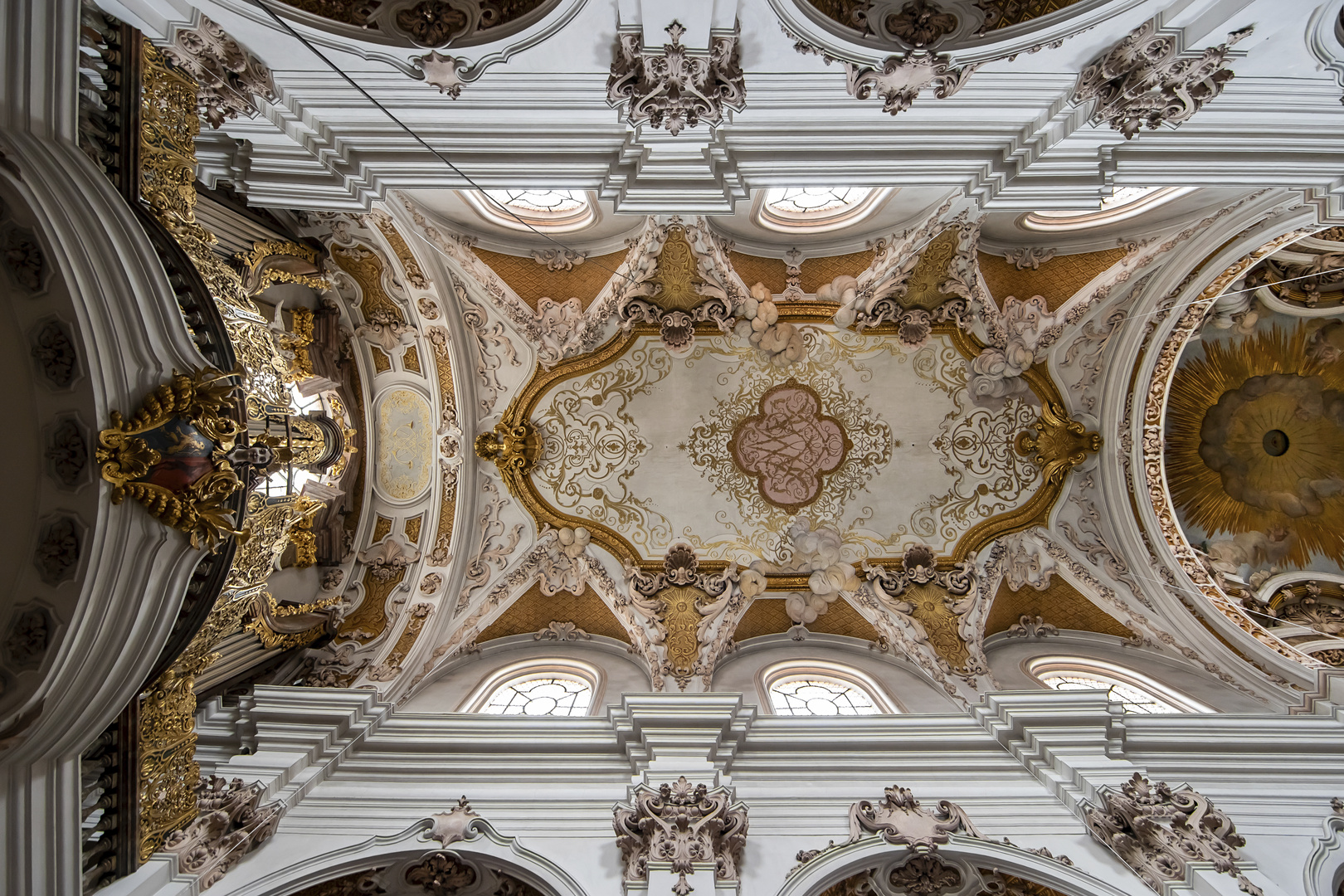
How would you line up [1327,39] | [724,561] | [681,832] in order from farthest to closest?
[724,561], [681,832], [1327,39]

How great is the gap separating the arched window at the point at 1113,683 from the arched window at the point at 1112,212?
21.6 feet

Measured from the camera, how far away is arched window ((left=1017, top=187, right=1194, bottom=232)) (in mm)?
8766

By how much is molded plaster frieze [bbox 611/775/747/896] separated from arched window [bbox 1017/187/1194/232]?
27.6 ft

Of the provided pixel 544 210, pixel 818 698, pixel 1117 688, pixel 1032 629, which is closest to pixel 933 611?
pixel 1032 629

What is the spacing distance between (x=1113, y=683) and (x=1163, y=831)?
374 cm

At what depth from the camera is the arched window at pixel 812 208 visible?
959 cm

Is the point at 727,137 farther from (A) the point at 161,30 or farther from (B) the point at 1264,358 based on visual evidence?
(B) the point at 1264,358

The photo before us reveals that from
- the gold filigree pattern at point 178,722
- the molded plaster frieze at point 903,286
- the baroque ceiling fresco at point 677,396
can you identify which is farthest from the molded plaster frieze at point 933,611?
the gold filigree pattern at point 178,722

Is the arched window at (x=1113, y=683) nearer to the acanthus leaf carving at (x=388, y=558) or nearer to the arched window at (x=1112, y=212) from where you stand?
the arched window at (x=1112, y=212)

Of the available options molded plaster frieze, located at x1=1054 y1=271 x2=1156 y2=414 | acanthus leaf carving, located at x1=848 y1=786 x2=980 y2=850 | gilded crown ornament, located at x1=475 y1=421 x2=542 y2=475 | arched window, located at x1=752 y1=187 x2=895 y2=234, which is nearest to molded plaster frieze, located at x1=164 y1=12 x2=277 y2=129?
gilded crown ornament, located at x1=475 y1=421 x2=542 y2=475

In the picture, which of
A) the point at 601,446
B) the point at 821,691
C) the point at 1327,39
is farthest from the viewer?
the point at 601,446

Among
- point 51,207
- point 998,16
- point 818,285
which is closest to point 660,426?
point 818,285

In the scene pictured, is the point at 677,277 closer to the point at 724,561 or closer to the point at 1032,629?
the point at 724,561

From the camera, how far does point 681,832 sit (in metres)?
6.17
